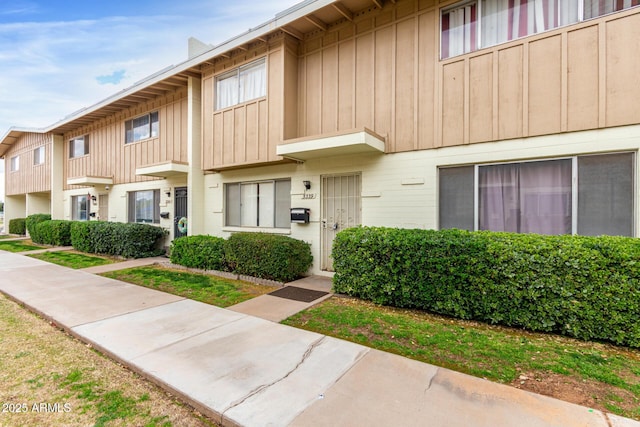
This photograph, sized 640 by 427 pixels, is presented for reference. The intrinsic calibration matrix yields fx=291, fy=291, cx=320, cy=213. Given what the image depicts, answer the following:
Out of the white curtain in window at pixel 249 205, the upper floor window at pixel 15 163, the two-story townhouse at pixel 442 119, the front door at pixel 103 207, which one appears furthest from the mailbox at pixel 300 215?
the upper floor window at pixel 15 163

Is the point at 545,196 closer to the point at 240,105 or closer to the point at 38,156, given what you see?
the point at 240,105

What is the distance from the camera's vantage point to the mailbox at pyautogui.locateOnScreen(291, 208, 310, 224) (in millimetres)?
7207

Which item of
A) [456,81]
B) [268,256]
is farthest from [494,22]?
[268,256]

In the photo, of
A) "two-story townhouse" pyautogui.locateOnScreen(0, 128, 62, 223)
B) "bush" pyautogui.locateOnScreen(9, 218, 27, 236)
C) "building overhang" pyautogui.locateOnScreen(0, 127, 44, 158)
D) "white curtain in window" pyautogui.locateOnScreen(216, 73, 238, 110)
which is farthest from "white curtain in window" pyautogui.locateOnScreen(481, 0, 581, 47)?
"bush" pyautogui.locateOnScreen(9, 218, 27, 236)

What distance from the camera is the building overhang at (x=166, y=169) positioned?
911cm

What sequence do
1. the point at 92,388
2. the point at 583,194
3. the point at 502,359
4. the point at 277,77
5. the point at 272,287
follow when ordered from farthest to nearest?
the point at 277,77
the point at 272,287
the point at 583,194
the point at 502,359
the point at 92,388

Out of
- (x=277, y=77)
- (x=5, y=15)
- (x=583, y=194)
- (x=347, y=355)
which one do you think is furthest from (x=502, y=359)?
(x=5, y=15)

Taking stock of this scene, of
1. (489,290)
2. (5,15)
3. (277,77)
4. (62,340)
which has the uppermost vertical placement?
(5,15)

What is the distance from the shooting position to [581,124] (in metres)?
4.56

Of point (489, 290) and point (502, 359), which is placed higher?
point (489, 290)

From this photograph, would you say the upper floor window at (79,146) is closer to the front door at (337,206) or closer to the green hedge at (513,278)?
the front door at (337,206)

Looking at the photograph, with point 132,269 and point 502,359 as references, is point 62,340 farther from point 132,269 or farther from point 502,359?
point 502,359

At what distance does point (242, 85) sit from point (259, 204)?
3303 mm

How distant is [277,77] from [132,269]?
21.1 feet
